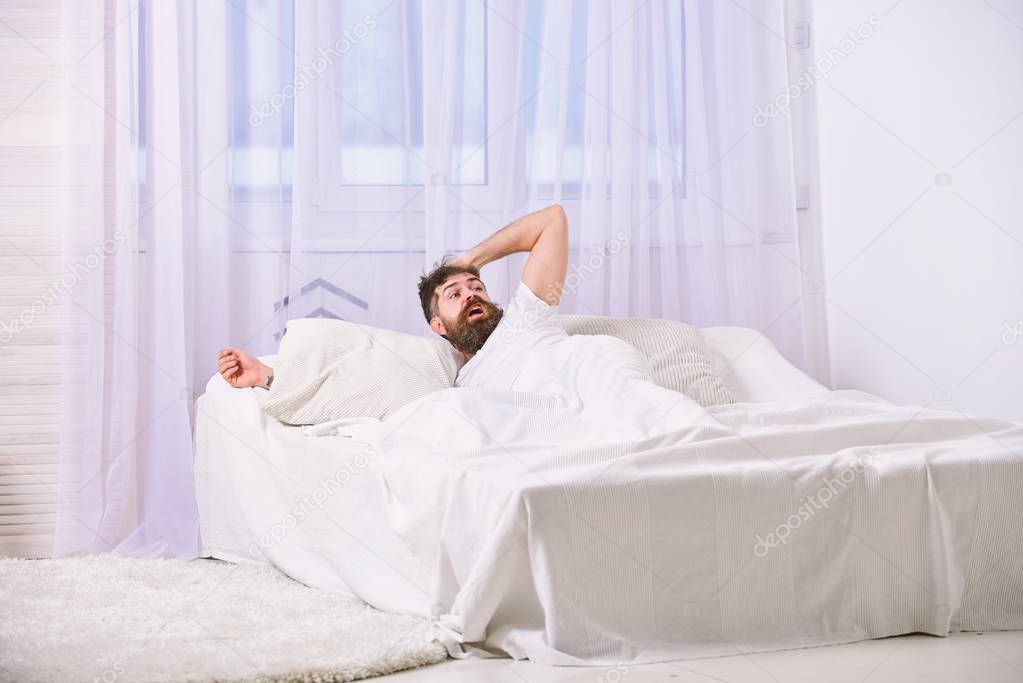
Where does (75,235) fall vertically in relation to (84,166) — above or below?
below

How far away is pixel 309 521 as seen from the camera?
2375 mm

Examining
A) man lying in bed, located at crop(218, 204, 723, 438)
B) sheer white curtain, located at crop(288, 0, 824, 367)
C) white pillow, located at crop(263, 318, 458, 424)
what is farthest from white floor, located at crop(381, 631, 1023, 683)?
sheer white curtain, located at crop(288, 0, 824, 367)

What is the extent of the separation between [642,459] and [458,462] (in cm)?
34

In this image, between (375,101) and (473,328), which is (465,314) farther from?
(375,101)

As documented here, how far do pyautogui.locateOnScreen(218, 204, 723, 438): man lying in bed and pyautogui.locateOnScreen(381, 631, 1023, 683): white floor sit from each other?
0.44m

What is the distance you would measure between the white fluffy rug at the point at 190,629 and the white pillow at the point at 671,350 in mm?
1044

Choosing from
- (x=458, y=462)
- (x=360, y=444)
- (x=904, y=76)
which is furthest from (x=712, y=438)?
(x=904, y=76)

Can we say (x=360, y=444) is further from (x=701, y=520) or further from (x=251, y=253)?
(x=251, y=253)

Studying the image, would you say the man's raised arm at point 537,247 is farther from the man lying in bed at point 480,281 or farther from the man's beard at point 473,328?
the man's beard at point 473,328

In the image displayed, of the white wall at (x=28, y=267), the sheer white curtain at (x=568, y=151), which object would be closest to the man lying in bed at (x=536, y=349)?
the sheer white curtain at (x=568, y=151)

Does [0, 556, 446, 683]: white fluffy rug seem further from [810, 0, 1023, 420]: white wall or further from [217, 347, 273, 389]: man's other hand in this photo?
[810, 0, 1023, 420]: white wall

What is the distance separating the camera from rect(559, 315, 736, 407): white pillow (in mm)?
2781

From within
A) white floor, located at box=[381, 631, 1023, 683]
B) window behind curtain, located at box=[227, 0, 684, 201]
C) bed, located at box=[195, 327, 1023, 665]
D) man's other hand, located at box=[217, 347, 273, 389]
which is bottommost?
white floor, located at box=[381, 631, 1023, 683]

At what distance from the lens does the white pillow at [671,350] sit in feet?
9.12
